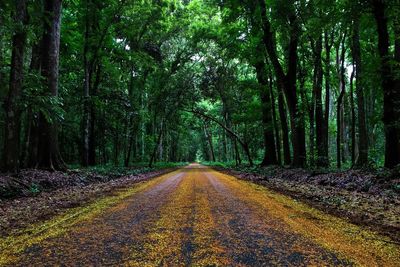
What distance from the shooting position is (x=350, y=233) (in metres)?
4.10

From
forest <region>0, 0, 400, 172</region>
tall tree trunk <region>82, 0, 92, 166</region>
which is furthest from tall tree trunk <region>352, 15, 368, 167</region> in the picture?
tall tree trunk <region>82, 0, 92, 166</region>

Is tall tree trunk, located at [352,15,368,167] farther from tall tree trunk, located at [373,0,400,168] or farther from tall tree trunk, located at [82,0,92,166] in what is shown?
tall tree trunk, located at [82,0,92,166]

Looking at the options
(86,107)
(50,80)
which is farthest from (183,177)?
Answer: (86,107)

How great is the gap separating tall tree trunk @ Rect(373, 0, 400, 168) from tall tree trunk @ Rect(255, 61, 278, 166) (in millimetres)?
10157

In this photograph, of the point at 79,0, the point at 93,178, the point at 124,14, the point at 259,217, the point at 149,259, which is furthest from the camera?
the point at 124,14

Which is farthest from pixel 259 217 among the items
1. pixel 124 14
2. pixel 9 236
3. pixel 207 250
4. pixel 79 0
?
pixel 124 14

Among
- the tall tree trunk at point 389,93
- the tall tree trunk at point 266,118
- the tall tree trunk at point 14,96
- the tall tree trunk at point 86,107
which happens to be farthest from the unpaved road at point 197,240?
the tall tree trunk at point 266,118

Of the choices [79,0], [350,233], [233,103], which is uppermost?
[79,0]

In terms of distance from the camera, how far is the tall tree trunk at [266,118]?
Result: 875 inches

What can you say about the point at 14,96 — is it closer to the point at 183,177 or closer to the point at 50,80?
the point at 50,80

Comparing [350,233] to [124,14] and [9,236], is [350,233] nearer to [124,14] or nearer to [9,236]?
[9,236]

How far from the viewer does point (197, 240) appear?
11.8ft

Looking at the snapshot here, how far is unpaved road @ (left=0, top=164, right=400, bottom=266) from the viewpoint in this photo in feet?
9.82

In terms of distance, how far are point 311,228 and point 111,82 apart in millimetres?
24386
